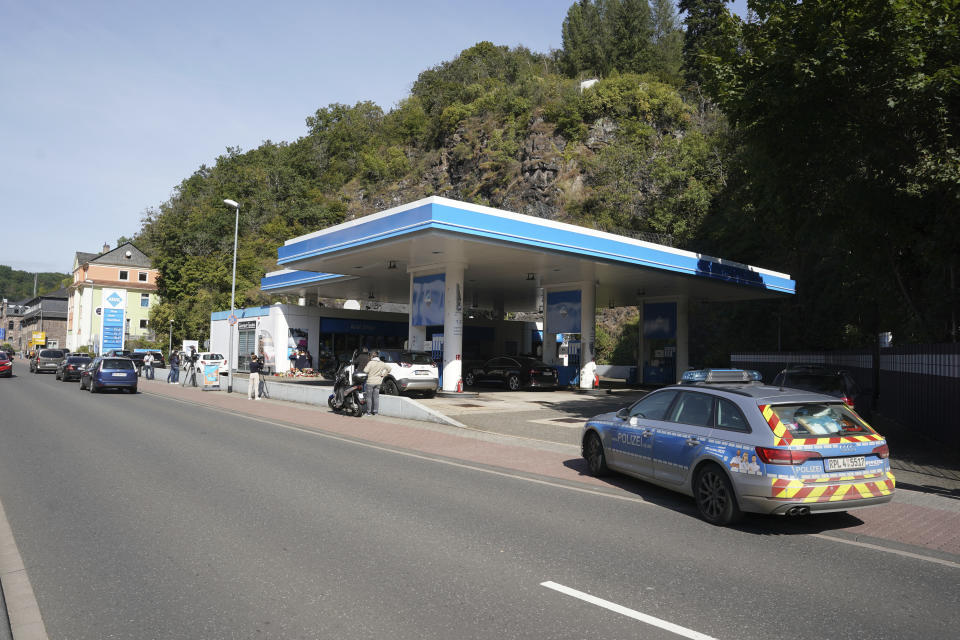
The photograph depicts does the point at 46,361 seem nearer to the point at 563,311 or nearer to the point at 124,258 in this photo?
the point at 563,311

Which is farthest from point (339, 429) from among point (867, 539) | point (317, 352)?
point (317, 352)

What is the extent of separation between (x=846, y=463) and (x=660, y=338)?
88.2 ft

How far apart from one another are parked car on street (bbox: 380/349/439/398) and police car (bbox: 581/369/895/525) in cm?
1388

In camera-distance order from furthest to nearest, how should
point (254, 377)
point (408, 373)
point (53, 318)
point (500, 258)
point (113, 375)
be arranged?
point (53, 318) → point (113, 375) → point (500, 258) → point (254, 377) → point (408, 373)

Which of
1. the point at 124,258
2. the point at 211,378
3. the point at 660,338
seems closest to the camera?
the point at 211,378

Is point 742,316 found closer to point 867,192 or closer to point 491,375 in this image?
point 491,375

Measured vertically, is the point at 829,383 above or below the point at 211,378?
above

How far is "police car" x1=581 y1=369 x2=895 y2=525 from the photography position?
6535 mm

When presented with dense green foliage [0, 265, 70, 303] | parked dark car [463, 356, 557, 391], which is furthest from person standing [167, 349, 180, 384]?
dense green foliage [0, 265, 70, 303]

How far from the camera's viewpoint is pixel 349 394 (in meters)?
17.9

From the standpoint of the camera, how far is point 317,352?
37.1 m

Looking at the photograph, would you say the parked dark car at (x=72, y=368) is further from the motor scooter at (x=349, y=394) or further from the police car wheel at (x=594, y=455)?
the police car wheel at (x=594, y=455)

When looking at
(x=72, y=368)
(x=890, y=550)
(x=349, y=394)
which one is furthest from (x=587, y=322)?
(x=72, y=368)

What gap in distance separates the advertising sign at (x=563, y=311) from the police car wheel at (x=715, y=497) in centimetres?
2072
